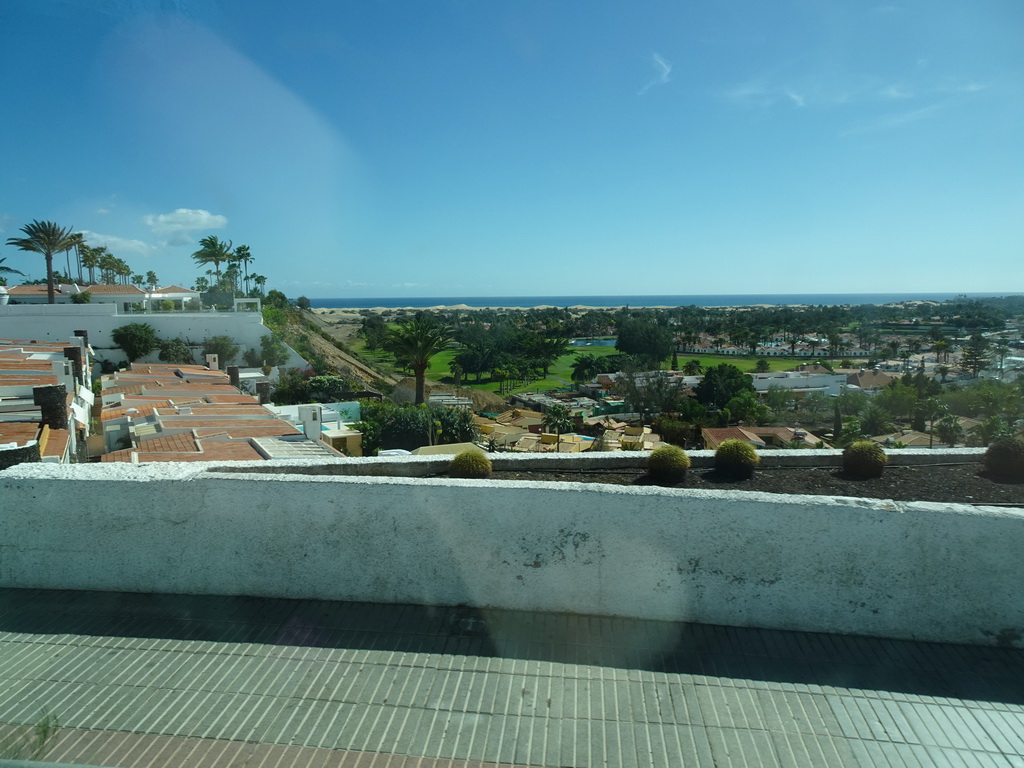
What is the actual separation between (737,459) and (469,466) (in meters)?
2.80

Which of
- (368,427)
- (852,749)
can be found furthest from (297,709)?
(368,427)

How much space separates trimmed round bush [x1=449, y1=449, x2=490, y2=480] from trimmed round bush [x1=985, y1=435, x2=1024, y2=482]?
200 inches

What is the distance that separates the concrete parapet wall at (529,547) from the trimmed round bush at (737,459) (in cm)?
228

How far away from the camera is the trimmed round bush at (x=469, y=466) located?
6.16 metres

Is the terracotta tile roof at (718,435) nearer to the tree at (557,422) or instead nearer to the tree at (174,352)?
the tree at (557,422)

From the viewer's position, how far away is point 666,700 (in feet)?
12.5

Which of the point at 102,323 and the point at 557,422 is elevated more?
the point at 102,323

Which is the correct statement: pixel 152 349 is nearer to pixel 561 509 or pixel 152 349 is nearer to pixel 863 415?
pixel 561 509

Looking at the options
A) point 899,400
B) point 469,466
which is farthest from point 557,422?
point 469,466

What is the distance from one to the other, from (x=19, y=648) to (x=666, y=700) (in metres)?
4.18

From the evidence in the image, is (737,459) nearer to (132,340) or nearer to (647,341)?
(132,340)

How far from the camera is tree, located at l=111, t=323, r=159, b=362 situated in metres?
38.3

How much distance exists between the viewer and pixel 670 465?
6555 millimetres

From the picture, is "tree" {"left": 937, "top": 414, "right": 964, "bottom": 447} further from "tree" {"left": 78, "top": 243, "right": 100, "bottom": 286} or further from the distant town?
"tree" {"left": 78, "top": 243, "right": 100, "bottom": 286}
